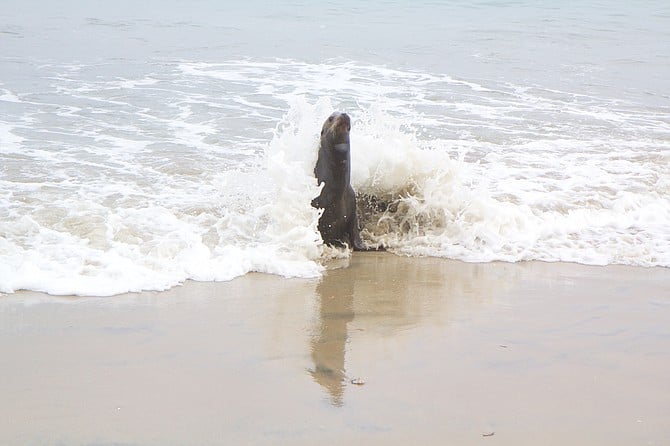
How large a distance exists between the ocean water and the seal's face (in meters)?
0.35

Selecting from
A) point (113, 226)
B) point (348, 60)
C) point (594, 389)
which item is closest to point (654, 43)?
point (348, 60)

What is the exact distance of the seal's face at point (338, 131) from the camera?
633 cm

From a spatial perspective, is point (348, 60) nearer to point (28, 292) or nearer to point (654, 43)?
point (654, 43)

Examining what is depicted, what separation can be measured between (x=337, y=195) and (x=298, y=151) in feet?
2.32

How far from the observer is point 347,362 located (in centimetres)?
414

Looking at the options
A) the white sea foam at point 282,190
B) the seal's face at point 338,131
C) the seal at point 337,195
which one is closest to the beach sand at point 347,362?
the white sea foam at point 282,190

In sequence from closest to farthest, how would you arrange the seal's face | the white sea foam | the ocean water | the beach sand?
the beach sand → the white sea foam → the ocean water → the seal's face

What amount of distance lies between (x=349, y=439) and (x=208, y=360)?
1028mm

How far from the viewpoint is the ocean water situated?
6.23m

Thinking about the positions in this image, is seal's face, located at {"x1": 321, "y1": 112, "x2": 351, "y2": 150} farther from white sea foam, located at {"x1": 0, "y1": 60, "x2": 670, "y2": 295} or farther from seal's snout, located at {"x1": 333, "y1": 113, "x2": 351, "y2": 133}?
white sea foam, located at {"x1": 0, "y1": 60, "x2": 670, "y2": 295}

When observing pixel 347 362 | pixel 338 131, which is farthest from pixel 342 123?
pixel 347 362

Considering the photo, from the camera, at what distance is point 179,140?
31.9 feet

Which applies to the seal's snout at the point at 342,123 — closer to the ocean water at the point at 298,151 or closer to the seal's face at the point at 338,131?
the seal's face at the point at 338,131

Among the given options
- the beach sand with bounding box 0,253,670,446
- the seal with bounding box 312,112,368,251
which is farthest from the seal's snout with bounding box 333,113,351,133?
the beach sand with bounding box 0,253,670,446
